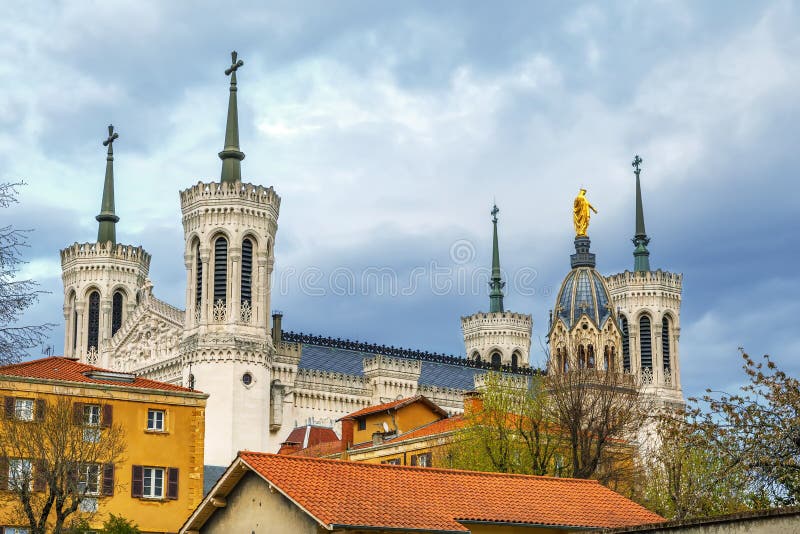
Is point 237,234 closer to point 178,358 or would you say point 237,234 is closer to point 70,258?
point 178,358

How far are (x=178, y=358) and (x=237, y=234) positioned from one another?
9152 millimetres

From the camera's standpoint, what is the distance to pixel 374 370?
9406 cm

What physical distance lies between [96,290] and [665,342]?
47123mm

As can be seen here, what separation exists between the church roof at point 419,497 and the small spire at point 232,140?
175 feet

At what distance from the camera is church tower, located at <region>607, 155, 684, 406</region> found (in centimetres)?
11106

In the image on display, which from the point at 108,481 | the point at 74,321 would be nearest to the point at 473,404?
the point at 108,481

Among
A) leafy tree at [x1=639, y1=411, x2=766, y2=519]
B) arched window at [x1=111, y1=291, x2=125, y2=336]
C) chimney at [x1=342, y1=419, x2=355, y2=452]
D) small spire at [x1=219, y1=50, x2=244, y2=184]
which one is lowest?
leafy tree at [x1=639, y1=411, x2=766, y2=519]

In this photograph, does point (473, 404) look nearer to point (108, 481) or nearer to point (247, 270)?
point (108, 481)

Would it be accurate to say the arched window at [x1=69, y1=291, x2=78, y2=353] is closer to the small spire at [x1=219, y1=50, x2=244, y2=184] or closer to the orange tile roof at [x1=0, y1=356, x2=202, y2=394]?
the small spire at [x1=219, y1=50, x2=244, y2=184]

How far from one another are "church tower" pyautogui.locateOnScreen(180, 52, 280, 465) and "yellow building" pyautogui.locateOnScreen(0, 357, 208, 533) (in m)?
29.0

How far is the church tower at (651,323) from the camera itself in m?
111

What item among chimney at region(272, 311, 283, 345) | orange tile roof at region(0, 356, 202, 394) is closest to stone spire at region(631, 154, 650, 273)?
chimney at region(272, 311, 283, 345)

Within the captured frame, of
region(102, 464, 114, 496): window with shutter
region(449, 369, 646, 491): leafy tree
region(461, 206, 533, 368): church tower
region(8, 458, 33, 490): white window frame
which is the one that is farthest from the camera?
region(461, 206, 533, 368): church tower

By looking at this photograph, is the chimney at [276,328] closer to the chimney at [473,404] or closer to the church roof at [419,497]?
the chimney at [473,404]
